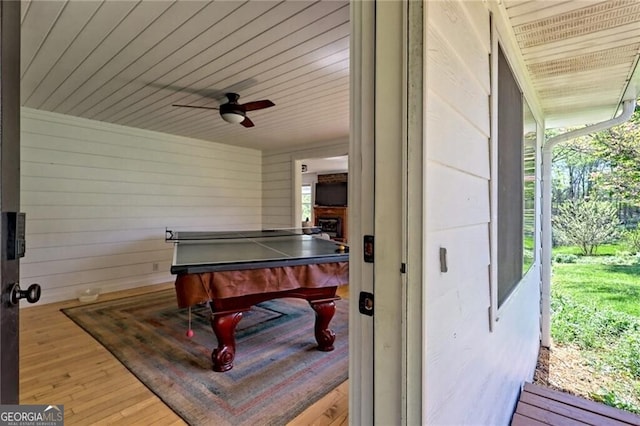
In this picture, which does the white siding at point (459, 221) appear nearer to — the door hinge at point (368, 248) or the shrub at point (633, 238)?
the door hinge at point (368, 248)

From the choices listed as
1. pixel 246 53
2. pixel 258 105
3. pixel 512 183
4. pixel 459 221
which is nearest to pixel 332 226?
pixel 258 105

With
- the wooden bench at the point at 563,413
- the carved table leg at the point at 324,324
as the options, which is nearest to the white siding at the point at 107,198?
the carved table leg at the point at 324,324

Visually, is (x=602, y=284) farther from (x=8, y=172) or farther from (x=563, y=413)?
(x=8, y=172)

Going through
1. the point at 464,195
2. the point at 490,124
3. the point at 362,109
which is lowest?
the point at 464,195

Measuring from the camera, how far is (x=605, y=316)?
279 centimetres

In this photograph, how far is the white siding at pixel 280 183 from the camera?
5258mm

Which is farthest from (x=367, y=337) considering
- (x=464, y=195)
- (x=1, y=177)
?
(x=1, y=177)

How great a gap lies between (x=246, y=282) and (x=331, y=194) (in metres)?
6.91

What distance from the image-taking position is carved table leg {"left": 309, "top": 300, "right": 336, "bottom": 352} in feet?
8.11

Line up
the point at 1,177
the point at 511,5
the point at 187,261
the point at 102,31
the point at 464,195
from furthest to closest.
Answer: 1. the point at 187,261
2. the point at 102,31
3. the point at 511,5
4. the point at 464,195
5. the point at 1,177

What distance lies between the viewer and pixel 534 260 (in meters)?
2.70

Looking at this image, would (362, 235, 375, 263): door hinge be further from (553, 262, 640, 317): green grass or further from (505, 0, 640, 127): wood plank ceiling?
(553, 262, 640, 317): green grass

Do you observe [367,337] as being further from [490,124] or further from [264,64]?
[264,64]

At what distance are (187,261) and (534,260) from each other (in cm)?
282
